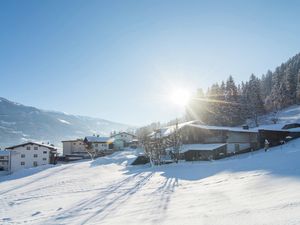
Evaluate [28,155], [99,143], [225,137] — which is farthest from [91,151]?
[225,137]

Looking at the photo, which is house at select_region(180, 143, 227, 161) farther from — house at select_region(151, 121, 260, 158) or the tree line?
the tree line

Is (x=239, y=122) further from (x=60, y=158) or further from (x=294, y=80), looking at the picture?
(x=60, y=158)

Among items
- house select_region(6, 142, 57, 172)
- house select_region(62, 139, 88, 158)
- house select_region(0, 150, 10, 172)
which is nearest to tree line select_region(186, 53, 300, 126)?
house select_region(62, 139, 88, 158)

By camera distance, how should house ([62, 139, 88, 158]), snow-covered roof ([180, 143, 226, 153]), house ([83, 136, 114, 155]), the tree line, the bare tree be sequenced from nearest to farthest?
snow-covered roof ([180, 143, 226, 153])
the bare tree
the tree line
house ([83, 136, 114, 155])
house ([62, 139, 88, 158])

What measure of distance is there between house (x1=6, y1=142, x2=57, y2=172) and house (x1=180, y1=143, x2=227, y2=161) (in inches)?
1371

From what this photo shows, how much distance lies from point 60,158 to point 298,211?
238 feet

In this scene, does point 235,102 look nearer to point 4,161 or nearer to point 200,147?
point 200,147

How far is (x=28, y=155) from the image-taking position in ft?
214

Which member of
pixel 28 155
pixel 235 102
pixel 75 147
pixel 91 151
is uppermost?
pixel 235 102

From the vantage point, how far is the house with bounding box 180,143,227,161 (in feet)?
153

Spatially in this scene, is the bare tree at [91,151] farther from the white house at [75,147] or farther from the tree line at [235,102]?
the tree line at [235,102]

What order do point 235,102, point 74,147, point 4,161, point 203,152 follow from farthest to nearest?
point 74,147 < point 235,102 < point 4,161 < point 203,152

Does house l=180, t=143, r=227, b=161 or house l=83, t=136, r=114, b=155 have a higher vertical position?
house l=83, t=136, r=114, b=155

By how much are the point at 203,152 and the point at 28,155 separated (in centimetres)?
4005
